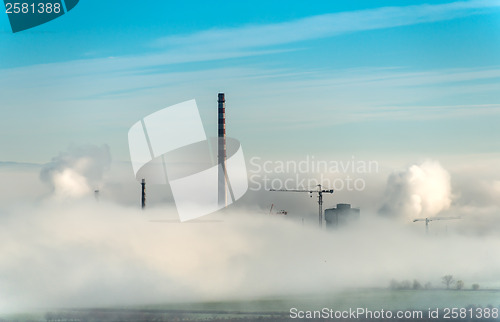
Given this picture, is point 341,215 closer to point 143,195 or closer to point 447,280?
point 447,280

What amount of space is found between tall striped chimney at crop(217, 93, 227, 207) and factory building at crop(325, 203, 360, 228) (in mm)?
17065

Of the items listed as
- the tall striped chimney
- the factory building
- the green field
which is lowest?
the green field

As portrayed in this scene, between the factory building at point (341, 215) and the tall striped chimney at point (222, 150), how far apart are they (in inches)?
672

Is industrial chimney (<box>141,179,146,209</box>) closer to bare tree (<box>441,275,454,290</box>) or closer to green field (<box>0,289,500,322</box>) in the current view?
green field (<box>0,289,500,322</box>)

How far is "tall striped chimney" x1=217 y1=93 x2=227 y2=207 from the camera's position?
61.1 meters

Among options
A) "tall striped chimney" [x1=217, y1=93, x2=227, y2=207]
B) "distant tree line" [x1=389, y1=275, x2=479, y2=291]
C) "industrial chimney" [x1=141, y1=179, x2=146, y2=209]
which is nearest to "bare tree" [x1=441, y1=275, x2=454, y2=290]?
"distant tree line" [x1=389, y1=275, x2=479, y2=291]

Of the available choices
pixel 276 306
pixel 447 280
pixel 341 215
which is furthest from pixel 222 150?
pixel 447 280

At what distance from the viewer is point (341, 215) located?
3027 inches

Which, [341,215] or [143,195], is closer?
→ [143,195]

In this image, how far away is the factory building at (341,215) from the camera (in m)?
76.4

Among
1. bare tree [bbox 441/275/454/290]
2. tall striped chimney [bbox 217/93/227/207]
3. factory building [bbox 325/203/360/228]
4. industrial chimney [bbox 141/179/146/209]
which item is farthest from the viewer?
factory building [bbox 325/203/360/228]

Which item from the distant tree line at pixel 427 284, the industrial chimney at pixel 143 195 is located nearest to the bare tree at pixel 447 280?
the distant tree line at pixel 427 284

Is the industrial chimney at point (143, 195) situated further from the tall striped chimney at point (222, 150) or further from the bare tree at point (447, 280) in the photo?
the bare tree at point (447, 280)

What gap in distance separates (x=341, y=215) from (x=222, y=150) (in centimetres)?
1902
